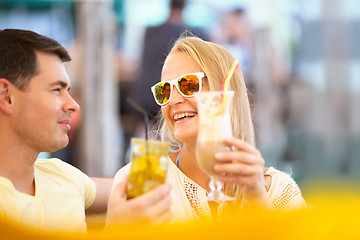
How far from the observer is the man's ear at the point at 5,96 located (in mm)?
1736

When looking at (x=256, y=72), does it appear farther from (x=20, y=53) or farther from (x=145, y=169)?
(x=145, y=169)

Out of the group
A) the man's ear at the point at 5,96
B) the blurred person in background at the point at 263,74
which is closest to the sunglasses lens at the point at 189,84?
the man's ear at the point at 5,96

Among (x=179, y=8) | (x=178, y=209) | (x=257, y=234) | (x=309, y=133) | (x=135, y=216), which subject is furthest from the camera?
(x=309, y=133)

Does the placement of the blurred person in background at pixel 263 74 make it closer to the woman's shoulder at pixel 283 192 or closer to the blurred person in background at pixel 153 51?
the blurred person in background at pixel 153 51

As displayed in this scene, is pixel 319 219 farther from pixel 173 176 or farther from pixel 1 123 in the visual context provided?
pixel 1 123

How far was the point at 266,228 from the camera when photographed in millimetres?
1263

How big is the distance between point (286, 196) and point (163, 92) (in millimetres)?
664

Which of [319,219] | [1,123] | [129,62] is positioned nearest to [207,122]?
[319,219]

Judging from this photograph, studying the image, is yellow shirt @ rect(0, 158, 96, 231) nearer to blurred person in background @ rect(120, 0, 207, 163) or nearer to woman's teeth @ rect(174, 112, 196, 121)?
woman's teeth @ rect(174, 112, 196, 121)

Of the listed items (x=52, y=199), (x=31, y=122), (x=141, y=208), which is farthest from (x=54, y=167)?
(x=141, y=208)

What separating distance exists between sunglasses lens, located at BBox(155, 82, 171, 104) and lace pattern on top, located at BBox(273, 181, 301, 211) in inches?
24.1

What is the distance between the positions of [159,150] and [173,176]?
0.61 meters

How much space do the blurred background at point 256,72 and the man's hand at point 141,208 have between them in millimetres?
4205

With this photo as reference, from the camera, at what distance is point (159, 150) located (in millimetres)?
1522
